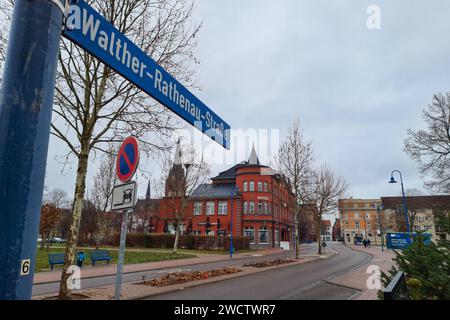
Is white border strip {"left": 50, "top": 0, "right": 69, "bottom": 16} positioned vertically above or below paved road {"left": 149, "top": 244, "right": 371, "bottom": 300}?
above

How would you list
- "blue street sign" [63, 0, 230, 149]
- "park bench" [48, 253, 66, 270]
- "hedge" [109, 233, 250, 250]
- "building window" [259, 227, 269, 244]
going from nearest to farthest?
"blue street sign" [63, 0, 230, 149] → "park bench" [48, 253, 66, 270] → "hedge" [109, 233, 250, 250] → "building window" [259, 227, 269, 244]

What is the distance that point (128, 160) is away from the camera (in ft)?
12.3

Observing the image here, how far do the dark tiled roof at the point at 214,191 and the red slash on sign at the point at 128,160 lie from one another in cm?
4941

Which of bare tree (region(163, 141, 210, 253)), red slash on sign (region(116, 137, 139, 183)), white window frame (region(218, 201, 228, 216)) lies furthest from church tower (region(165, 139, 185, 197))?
red slash on sign (region(116, 137, 139, 183))

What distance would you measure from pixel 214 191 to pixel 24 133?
5509 cm

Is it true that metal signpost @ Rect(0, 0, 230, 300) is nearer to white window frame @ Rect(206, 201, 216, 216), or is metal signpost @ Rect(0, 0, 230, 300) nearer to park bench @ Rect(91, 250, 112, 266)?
park bench @ Rect(91, 250, 112, 266)

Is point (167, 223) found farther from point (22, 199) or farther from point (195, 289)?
point (22, 199)

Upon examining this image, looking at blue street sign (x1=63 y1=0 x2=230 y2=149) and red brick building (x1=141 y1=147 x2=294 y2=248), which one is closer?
blue street sign (x1=63 y1=0 x2=230 y2=149)

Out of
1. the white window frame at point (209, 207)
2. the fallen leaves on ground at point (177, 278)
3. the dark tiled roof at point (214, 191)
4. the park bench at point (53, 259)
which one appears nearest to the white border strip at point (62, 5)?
the fallen leaves on ground at point (177, 278)

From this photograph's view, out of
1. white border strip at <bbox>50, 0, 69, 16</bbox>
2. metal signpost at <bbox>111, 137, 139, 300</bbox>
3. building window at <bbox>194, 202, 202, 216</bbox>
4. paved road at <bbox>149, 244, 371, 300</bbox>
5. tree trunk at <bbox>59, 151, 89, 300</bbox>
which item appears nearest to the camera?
white border strip at <bbox>50, 0, 69, 16</bbox>

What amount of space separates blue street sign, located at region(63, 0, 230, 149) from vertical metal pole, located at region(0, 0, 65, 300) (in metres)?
0.38

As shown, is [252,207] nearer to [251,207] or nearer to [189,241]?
[251,207]

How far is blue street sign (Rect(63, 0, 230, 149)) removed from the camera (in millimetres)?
2188

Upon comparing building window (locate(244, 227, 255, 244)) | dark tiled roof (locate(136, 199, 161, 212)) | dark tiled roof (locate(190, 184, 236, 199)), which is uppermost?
dark tiled roof (locate(190, 184, 236, 199))
